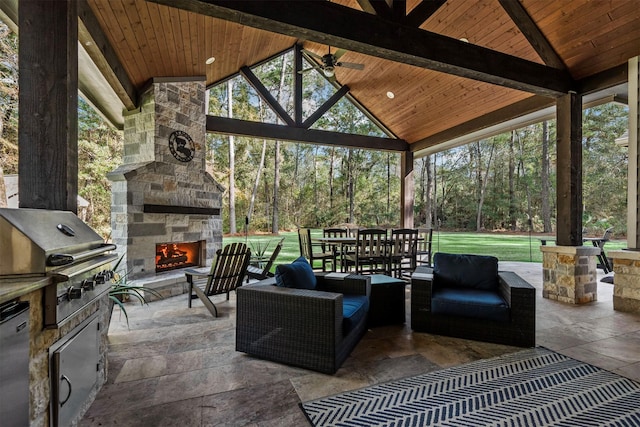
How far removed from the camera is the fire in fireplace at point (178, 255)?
16.4 ft

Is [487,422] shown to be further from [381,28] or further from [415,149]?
[415,149]

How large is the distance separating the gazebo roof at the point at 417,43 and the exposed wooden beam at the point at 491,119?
2cm

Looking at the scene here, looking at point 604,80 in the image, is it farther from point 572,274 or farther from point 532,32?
point 572,274

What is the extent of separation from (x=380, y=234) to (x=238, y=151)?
10.9 metres

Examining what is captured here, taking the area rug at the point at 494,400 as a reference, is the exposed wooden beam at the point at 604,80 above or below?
above

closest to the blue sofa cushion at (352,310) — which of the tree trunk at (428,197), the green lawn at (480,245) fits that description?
the green lawn at (480,245)

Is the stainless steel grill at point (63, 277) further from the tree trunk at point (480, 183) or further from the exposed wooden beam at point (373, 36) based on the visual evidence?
the tree trunk at point (480, 183)

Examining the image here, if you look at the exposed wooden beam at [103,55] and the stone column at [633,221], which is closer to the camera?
the exposed wooden beam at [103,55]

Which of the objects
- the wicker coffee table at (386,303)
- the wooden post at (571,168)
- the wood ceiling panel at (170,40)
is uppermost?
the wood ceiling panel at (170,40)

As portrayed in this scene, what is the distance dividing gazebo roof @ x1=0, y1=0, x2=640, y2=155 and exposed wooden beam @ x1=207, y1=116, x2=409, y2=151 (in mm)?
948

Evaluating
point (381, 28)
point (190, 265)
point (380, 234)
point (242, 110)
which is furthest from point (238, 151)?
point (381, 28)

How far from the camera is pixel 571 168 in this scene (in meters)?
4.23

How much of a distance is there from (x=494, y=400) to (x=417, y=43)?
10.4 feet

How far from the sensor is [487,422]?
69.7 inches
